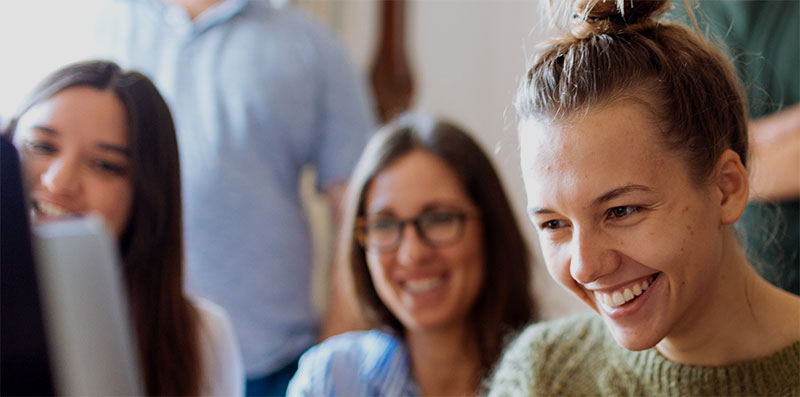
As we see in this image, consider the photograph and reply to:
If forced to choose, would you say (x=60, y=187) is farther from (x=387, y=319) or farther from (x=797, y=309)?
(x=797, y=309)

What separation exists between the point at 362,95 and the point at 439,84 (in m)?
1.27

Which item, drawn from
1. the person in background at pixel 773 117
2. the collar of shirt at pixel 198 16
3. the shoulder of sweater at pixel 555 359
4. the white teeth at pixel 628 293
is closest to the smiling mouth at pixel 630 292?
the white teeth at pixel 628 293

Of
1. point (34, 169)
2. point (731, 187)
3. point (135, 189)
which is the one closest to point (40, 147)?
point (34, 169)

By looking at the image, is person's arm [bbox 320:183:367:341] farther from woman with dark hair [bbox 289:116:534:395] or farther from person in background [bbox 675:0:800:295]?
person in background [bbox 675:0:800:295]

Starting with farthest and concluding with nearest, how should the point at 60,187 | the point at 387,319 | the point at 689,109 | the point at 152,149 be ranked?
the point at 387,319
the point at 152,149
the point at 60,187
the point at 689,109

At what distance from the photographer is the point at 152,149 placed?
124 cm

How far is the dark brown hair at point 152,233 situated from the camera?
4.01ft

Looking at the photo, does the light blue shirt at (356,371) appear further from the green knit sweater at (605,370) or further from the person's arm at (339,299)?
the green knit sweater at (605,370)

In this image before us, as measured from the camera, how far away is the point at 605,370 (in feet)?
3.40

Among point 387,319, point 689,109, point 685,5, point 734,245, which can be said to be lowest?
point 387,319

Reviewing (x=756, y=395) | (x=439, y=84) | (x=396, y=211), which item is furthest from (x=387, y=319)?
(x=439, y=84)

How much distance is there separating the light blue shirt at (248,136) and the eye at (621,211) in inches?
40.9

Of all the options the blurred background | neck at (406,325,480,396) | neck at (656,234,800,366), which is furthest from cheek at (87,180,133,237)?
the blurred background

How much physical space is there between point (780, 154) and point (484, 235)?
1.69 ft
